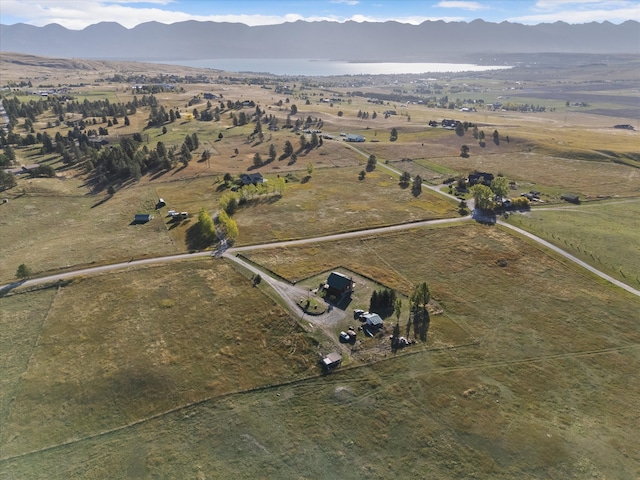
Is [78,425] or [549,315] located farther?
[549,315]

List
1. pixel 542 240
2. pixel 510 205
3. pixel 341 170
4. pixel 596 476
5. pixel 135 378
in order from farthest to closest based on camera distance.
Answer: pixel 341 170
pixel 510 205
pixel 542 240
pixel 135 378
pixel 596 476

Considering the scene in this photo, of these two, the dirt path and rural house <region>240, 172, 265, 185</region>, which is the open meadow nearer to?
the dirt path

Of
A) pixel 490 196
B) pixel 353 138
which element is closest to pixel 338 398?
pixel 490 196

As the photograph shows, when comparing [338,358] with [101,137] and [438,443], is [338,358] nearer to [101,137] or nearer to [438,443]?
[438,443]

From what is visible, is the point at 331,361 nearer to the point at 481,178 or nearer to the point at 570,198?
the point at 481,178

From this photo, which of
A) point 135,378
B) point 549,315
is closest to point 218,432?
point 135,378


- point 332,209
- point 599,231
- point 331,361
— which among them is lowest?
point 331,361
